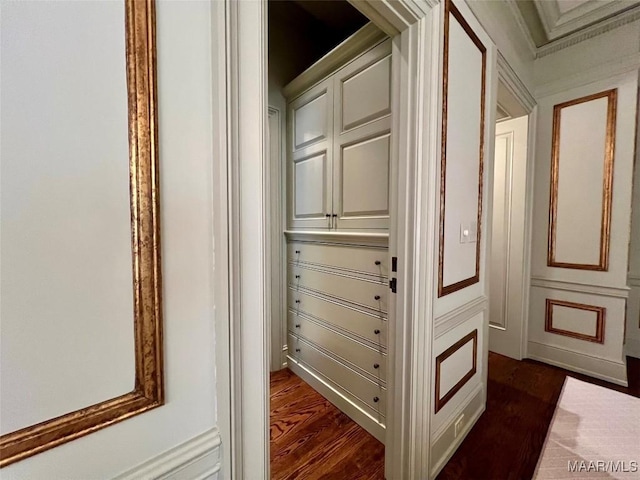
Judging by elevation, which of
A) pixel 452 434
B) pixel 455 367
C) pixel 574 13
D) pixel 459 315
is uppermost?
pixel 574 13

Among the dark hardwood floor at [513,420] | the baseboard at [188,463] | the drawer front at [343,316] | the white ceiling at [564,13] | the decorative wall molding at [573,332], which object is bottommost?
the dark hardwood floor at [513,420]

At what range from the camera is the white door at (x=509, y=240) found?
2.69m

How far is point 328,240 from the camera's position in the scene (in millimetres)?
2047

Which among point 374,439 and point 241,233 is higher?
point 241,233

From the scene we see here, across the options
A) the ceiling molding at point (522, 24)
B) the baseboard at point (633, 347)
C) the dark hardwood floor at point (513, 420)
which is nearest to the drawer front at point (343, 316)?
the dark hardwood floor at point (513, 420)

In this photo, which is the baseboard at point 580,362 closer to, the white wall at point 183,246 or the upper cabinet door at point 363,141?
the upper cabinet door at point 363,141

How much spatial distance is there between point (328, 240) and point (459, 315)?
0.94m

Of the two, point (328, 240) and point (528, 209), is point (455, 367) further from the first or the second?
point (528, 209)

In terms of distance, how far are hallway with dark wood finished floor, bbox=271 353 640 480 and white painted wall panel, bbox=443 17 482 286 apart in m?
1.00

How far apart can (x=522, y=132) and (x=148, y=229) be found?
321cm

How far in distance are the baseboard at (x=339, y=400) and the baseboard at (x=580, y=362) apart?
78.2 inches

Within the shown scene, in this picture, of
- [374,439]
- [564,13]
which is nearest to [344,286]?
[374,439]

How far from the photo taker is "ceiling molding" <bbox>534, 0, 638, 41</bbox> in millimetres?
2078

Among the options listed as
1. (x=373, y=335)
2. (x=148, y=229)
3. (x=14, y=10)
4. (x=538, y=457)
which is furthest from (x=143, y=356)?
(x=538, y=457)
